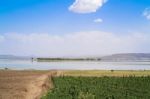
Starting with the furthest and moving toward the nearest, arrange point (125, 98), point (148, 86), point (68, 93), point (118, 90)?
point (148, 86), point (118, 90), point (68, 93), point (125, 98)

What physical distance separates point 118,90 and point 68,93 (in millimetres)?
5646

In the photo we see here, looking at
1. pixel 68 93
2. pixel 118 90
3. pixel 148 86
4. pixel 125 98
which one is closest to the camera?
pixel 125 98

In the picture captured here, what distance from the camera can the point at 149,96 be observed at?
32.2 meters

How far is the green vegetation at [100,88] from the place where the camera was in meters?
32.3

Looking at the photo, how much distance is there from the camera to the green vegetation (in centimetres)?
3228

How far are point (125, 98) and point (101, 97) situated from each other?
2199 millimetres

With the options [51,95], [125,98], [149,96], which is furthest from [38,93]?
[149,96]

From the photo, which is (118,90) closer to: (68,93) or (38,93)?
(68,93)

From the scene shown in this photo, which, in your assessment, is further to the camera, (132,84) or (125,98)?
(132,84)

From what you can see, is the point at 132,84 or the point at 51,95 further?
the point at 132,84

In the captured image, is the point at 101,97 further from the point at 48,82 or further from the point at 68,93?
the point at 48,82

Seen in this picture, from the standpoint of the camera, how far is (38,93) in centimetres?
3447

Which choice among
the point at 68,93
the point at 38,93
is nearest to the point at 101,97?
the point at 68,93

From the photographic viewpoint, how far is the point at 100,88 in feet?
121
